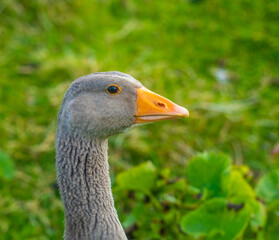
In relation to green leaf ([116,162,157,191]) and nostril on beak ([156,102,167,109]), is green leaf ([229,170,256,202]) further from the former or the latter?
nostril on beak ([156,102,167,109])

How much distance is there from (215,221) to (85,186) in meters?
0.82

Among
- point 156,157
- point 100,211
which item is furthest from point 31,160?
point 100,211

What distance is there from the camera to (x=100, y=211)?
2088 millimetres

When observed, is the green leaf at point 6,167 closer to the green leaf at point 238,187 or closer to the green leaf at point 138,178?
the green leaf at point 138,178

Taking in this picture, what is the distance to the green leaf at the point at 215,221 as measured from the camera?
2.45m

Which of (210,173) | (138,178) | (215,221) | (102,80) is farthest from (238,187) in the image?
(102,80)

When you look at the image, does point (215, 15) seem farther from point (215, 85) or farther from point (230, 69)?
point (215, 85)

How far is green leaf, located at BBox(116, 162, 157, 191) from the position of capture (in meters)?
2.73

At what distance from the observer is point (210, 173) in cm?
269

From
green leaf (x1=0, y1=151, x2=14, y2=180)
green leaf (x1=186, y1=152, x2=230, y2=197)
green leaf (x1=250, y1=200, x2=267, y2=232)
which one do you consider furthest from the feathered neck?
green leaf (x1=0, y1=151, x2=14, y2=180)

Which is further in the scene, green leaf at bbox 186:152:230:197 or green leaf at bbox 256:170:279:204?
green leaf at bbox 256:170:279:204

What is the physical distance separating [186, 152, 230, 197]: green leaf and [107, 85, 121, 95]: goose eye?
78cm

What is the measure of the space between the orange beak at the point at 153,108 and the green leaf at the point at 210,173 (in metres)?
0.64

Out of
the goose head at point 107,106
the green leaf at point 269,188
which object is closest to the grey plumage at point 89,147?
the goose head at point 107,106
